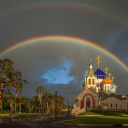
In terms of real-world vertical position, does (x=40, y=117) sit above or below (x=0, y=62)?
below

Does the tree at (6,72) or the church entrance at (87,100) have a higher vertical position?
the tree at (6,72)

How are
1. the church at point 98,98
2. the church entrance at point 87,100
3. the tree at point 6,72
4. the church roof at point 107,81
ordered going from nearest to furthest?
the tree at point 6,72
the church at point 98,98
the church entrance at point 87,100
the church roof at point 107,81

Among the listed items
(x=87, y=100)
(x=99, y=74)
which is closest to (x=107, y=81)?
(x=99, y=74)

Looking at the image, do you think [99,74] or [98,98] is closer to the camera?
[98,98]

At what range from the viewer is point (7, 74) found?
5778cm

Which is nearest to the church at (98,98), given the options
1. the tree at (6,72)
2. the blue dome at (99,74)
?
the blue dome at (99,74)

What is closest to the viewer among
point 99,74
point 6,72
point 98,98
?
point 6,72

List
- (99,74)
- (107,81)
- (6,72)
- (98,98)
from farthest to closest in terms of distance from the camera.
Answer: (99,74)
(107,81)
(98,98)
(6,72)

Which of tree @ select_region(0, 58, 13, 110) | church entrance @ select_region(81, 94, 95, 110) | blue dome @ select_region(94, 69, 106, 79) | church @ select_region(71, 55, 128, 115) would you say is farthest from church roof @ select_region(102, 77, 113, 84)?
A: tree @ select_region(0, 58, 13, 110)

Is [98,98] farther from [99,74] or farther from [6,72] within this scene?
[6,72]

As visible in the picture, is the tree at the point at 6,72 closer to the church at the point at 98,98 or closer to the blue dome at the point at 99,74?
the church at the point at 98,98

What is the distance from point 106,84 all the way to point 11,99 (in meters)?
55.5

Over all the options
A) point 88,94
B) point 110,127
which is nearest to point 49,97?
point 88,94

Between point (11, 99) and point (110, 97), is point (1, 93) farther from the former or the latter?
point (110, 97)
